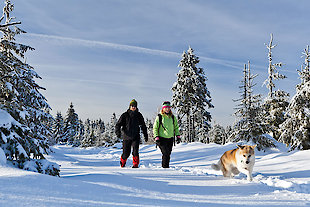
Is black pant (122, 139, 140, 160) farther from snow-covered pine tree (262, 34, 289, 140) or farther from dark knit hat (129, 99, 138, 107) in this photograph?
snow-covered pine tree (262, 34, 289, 140)

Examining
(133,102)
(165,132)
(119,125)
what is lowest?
(165,132)

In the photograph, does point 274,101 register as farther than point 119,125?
Yes

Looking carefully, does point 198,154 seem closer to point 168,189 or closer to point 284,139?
point 284,139

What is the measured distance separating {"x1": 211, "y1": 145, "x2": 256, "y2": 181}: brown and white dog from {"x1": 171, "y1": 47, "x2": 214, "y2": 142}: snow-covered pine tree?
72.4ft

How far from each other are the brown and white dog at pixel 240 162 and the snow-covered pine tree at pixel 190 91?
72.4ft

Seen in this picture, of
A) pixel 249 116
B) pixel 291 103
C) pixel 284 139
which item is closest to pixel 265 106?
pixel 249 116

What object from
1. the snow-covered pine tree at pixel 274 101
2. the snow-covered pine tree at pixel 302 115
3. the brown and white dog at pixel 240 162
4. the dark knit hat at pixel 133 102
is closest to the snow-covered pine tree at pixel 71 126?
the snow-covered pine tree at pixel 274 101

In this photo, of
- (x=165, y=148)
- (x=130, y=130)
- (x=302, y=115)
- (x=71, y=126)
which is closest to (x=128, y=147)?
(x=130, y=130)

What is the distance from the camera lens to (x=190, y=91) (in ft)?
94.2

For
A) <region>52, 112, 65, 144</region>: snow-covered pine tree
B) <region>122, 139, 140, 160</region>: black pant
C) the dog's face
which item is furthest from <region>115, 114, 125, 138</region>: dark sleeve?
<region>52, 112, 65, 144</region>: snow-covered pine tree

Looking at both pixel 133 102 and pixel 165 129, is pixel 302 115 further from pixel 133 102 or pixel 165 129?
pixel 133 102

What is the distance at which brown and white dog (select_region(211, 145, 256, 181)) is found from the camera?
5.56 m

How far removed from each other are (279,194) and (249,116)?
14.1 metres

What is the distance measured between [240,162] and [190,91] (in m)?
23.3
